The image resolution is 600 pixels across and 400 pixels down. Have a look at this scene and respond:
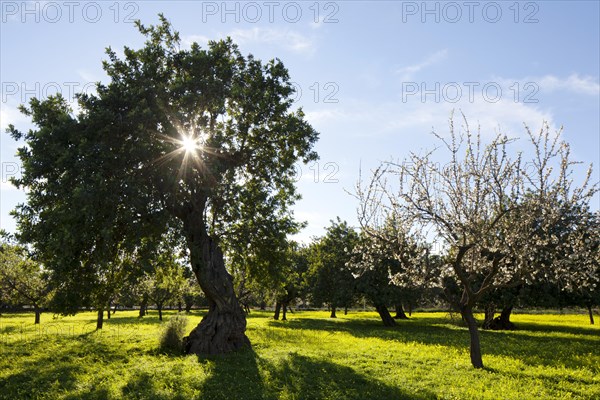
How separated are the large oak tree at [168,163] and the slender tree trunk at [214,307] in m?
0.07

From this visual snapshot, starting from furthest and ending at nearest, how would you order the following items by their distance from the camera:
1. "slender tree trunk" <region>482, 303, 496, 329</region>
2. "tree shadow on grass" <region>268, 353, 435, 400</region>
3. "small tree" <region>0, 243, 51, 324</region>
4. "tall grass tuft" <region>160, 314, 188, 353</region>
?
"slender tree trunk" <region>482, 303, 496, 329</region>, "small tree" <region>0, 243, 51, 324</region>, "tall grass tuft" <region>160, 314, 188, 353</region>, "tree shadow on grass" <region>268, 353, 435, 400</region>

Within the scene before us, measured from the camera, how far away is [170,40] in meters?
25.3

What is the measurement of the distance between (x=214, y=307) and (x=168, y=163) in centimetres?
1010

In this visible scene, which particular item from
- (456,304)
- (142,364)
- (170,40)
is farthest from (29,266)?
(456,304)

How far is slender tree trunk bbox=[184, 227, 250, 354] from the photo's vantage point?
→ 2419 centimetres

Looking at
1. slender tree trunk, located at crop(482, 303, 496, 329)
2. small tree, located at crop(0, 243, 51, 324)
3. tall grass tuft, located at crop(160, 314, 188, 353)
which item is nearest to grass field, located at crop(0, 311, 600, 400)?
tall grass tuft, located at crop(160, 314, 188, 353)

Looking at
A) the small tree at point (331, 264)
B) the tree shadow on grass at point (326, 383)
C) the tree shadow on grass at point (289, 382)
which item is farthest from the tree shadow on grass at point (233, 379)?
the small tree at point (331, 264)

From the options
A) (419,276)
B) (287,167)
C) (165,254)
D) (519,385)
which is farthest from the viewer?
(287,167)

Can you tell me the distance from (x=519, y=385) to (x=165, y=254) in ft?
62.5

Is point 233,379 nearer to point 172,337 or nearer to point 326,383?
point 326,383

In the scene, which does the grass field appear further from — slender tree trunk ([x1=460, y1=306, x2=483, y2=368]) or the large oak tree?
the large oak tree

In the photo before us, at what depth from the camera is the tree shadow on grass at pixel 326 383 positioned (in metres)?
15.0

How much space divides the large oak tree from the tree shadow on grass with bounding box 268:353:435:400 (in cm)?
686

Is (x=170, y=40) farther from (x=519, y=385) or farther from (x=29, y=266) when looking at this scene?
(x=519, y=385)
